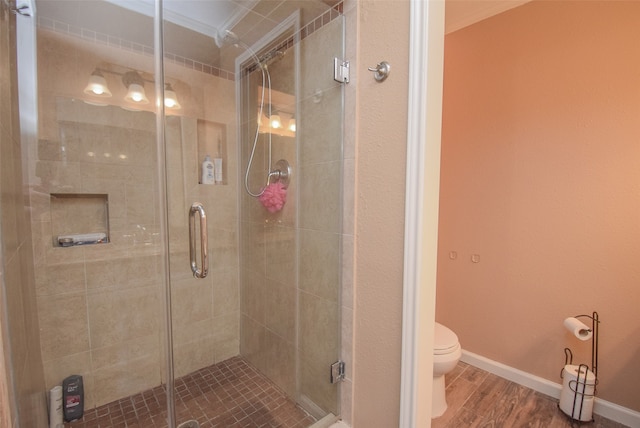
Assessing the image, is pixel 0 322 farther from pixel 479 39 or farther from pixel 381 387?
pixel 479 39

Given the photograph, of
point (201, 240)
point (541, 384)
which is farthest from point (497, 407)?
point (201, 240)

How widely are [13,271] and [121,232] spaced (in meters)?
0.88

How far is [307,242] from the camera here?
155cm

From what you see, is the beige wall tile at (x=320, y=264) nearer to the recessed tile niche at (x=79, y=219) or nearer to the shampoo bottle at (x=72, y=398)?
the recessed tile niche at (x=79, y=219)

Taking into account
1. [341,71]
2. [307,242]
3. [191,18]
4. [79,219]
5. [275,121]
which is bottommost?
[307,242]

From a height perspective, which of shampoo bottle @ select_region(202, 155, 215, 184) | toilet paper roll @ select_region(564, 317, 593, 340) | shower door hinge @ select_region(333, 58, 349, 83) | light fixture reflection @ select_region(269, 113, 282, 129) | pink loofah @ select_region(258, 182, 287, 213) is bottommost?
toilet paper roll @ select_region(564, 317, 593, 340)

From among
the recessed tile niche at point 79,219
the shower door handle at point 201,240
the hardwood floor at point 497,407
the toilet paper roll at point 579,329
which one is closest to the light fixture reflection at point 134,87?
the recessed tile niche at point 79,219

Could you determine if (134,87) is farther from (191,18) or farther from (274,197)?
(274,197)

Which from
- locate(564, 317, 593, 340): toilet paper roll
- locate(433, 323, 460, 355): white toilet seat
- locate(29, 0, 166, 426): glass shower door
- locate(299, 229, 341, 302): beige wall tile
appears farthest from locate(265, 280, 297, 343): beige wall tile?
locate(564, 317, 593, 340): toilet paper roll

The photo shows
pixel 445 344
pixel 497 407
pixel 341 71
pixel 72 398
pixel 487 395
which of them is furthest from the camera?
pixel 487 395

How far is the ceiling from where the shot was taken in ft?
4.85

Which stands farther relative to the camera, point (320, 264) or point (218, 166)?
point (218, 166)

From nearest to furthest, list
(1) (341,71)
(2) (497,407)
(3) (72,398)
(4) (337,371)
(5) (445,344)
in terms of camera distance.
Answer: (1) (341,71) < (4) (337,371) < (3) (72,398) < (5) (445,344) < (2) (497,407)

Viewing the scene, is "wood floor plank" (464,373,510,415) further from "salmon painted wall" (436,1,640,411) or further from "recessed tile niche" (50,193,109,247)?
"recessed tile niche" (50,193,109,247)
